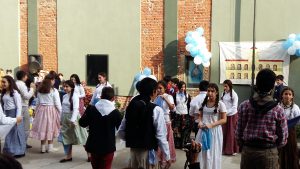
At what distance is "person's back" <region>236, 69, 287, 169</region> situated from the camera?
4.21 metres

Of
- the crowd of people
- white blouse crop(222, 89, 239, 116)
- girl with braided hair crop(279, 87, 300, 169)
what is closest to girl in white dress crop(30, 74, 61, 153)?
the crowd of people

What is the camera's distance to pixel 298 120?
543 centimetres

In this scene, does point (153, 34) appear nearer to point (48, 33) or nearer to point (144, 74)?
point (144, 74)

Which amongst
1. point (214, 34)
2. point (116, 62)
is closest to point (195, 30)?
point (214, 34)

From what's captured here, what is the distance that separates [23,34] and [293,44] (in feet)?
33.6

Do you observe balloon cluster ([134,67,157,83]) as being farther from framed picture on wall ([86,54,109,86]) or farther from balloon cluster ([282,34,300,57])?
balloon cluster ([282,34,300,57])

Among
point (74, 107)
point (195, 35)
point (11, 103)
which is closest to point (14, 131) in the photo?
point (11, 103)

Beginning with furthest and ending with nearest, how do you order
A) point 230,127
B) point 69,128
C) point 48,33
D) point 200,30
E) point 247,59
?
point 48,33 < point 200,30 < point 247,59 < point 230,127 < point 69,128

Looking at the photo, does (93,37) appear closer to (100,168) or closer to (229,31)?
(229,31)

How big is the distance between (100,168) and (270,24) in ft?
26.5

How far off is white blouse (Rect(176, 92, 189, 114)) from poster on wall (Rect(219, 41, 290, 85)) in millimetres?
3278

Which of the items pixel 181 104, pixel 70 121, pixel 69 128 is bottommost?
pixel 69 128

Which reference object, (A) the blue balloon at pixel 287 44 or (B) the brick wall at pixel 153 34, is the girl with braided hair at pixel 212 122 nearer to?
(A) the blue balloon at pixel 287 44

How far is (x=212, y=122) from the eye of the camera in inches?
241
